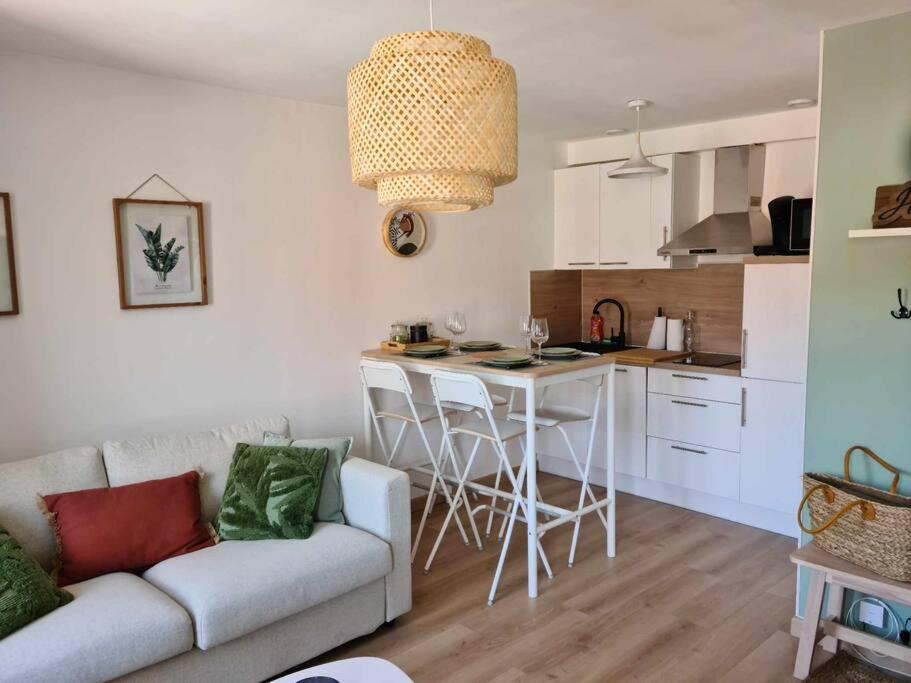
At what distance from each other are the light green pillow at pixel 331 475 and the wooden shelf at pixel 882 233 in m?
2.13

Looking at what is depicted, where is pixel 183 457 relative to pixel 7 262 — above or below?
below

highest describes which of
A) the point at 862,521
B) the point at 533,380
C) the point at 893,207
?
the point at 893,207

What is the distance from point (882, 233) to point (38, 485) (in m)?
3.09

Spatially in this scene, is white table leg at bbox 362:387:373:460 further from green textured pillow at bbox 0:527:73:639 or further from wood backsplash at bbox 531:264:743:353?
green textured pillow at bbox 0:527:73:639

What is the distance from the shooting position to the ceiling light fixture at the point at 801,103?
3604 millimetres

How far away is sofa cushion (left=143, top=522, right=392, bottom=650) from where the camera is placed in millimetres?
2256

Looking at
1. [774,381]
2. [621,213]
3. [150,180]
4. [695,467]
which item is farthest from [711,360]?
[150,180]

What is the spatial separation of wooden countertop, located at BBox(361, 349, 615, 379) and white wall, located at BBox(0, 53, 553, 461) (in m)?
0.31

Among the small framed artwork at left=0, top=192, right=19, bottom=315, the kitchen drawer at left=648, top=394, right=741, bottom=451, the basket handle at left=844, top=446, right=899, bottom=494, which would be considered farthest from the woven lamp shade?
the kitchen drawer at left=648, top=394, right=741, bottom=451

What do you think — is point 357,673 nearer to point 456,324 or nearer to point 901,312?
point 901,312

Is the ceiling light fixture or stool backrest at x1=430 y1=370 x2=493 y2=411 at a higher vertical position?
the ceiling light fixture

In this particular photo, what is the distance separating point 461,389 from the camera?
3.16m

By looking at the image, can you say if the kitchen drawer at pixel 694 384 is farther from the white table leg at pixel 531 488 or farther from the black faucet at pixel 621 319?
the white table leg at pixel 531 488

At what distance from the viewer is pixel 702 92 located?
3.47 metres
